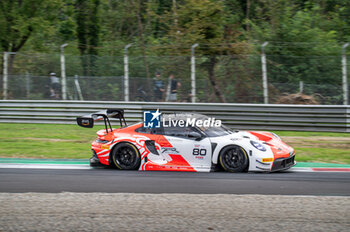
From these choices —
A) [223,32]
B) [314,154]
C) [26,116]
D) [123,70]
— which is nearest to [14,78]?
[26,116]

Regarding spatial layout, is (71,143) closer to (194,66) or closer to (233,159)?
(194,66)

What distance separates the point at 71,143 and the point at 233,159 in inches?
217

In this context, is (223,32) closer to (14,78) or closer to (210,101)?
(210,101)

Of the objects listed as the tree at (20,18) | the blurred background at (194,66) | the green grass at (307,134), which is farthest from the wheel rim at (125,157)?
the tree at (20,18)

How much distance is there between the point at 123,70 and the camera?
A: 14211 mm

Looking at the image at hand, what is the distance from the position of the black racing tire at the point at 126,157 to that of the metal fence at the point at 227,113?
16.5 ft

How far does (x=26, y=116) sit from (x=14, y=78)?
1386mm

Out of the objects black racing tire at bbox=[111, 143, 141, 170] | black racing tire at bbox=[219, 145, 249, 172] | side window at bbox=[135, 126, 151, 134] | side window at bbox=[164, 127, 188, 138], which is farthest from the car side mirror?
black racing tire at bbox=[111, 143, 141, 170]

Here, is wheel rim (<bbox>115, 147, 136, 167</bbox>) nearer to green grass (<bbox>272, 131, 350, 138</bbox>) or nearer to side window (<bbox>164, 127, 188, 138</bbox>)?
side window (<bbox>164, 127, 188, 138</bbox>)

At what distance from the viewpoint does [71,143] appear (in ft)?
39.2

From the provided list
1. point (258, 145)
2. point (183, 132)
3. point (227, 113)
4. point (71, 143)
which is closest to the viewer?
point (258, 145)

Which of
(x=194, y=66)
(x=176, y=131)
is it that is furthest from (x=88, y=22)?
(x=176, y=131)

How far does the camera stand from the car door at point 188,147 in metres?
8.21

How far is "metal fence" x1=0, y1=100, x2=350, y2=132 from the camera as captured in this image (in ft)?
41.3
